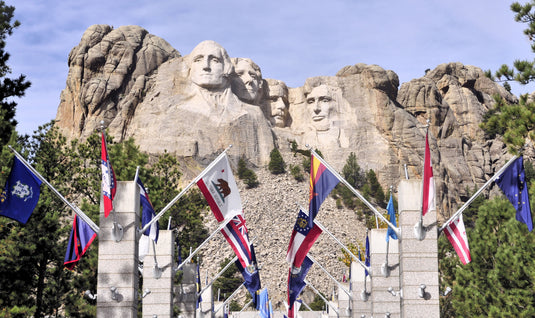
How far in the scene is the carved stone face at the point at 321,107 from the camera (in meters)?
110

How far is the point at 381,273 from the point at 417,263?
272 inches

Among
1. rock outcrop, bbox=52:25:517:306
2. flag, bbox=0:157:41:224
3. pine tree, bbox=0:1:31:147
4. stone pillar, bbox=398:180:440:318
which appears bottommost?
stone pillar, bbox=398:180:440:318

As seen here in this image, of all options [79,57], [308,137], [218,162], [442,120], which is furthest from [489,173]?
[218,162]

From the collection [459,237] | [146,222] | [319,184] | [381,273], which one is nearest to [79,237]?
[146,222]

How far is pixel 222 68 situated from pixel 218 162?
79.6 metres

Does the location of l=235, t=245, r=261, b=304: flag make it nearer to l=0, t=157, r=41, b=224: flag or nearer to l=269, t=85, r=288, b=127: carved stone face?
l=0, t=157, r=41, b=224: flag

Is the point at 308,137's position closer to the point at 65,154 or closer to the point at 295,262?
the point at 65,154

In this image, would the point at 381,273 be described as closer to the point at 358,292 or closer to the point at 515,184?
the point at 358,292

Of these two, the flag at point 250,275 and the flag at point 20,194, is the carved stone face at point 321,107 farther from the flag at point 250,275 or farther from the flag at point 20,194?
the flag at point 20,194

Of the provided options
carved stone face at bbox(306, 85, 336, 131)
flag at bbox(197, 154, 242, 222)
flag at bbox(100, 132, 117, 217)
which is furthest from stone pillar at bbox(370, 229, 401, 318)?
carved stone face at bbox(306, 85, 336, 131)

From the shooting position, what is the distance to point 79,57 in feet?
352

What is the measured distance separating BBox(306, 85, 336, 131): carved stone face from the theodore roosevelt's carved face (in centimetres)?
1416

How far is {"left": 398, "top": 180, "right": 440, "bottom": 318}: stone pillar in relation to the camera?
73.6ft

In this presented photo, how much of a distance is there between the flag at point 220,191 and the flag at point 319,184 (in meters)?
2.02
